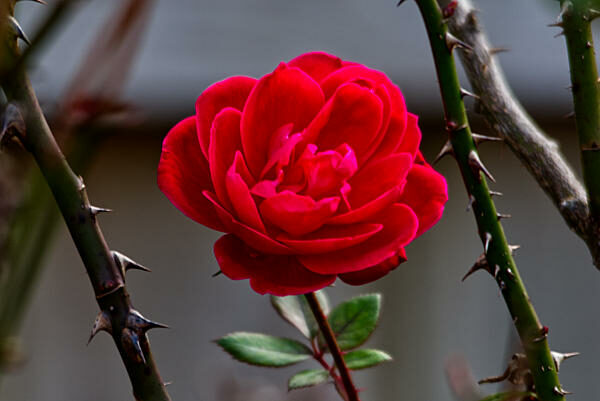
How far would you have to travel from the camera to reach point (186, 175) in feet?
1.03

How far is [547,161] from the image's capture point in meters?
0.38

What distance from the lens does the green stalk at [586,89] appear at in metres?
0.32

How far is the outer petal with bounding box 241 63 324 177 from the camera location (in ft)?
1.03

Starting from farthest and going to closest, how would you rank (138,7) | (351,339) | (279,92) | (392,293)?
(392,293) → (351,339) → (279,92) → (138,7)

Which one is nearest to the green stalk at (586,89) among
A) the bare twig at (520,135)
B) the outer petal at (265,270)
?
the bare twig at (520,135)

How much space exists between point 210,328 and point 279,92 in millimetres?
1844

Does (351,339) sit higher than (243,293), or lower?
higher

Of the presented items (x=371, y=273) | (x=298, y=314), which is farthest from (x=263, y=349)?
(x=371, y=273)

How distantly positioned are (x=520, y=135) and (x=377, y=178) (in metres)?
0.11

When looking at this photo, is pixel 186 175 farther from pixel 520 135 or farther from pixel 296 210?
pixel 520 135

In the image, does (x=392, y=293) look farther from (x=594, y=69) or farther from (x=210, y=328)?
(x=594, y=69)

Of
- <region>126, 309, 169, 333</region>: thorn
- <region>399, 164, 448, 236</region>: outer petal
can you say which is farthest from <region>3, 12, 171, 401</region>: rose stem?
<region>399, 164, 448, 236</region>: outer petal

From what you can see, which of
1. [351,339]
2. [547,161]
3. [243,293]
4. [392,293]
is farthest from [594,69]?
[392,293]

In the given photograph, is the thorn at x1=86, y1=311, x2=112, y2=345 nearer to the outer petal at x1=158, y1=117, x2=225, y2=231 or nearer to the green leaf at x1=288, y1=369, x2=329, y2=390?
the outer petal at x1=158, y1=117, x2=225, y2=231
